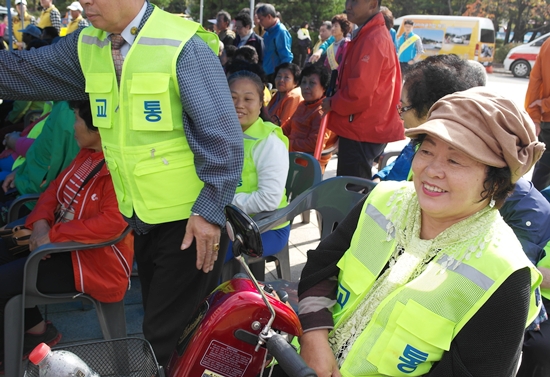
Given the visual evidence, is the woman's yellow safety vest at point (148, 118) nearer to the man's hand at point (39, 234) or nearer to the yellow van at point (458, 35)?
the man's hand at point (39, 234)

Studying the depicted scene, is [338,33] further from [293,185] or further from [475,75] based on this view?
[475,75]

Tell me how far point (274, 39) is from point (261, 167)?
5.83 m

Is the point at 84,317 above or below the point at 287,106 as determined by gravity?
below

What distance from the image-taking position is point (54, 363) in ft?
3.78

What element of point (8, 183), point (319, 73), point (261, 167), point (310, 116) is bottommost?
point (8, 183)

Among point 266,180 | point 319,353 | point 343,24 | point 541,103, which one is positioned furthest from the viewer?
point 343,24

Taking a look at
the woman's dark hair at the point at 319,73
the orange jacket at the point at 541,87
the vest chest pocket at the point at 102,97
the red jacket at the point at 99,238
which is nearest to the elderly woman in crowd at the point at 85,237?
the red jacket at the point at 99,238

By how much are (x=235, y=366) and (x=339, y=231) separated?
0.60 meters

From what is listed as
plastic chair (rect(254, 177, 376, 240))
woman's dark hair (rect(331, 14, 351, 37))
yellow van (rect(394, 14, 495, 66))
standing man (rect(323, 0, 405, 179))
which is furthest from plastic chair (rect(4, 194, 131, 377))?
yellow van (rect(394, 14, 495, 66))

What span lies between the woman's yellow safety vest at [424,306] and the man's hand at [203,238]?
0.55 m

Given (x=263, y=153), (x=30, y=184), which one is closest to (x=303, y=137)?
(x=263, y=153)

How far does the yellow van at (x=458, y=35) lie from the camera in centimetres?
2238

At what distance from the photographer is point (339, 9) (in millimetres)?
21203

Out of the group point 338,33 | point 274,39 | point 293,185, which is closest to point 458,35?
point 338,33
